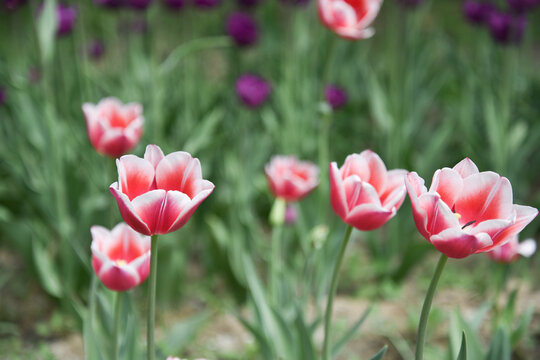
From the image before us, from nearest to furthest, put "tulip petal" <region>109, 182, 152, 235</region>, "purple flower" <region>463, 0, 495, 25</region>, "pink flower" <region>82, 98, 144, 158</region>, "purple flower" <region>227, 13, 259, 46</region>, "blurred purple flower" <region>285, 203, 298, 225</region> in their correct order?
"tulip petal" <region>109, 182, 152, 235</region>
"pink flower" <region>82, 98, 144, 158</region>
"blurred purple flower" <region>285, 203, 298, 225</region>
"purple flower" <region>227, 13, 259, 46</region>
"purple flower" <region>463, 0, 495, 25</region>

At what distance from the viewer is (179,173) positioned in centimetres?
72

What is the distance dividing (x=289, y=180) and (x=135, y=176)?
2.67ft

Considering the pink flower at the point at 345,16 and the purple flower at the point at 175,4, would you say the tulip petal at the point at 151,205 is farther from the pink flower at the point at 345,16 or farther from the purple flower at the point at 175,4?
the purple flower at the point at 175,4

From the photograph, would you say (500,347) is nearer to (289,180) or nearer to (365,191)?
(365,191)

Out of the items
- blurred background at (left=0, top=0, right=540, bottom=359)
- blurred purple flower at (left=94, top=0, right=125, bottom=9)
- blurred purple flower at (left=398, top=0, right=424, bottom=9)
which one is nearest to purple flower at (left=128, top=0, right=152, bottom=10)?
blurred background at (left=0, top=0, right=540, bottom=359)

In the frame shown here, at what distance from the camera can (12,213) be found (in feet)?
7.92

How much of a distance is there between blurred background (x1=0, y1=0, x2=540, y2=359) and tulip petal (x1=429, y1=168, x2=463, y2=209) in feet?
2.50

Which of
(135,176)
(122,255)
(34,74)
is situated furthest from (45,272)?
(34,74)

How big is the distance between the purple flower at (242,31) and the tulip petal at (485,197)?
5.80ft

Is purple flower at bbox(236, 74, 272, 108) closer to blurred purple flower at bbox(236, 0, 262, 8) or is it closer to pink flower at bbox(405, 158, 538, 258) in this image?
blurred purple flower at bbox(236, 0, 262, 8)

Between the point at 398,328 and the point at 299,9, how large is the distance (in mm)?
1507

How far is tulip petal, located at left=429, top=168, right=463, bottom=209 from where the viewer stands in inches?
27.9

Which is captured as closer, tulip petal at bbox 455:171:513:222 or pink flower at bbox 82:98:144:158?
tulip petal at bbox 455:171:513:222

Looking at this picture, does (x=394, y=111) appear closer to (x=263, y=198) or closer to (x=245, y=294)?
(x=263, y=198)
